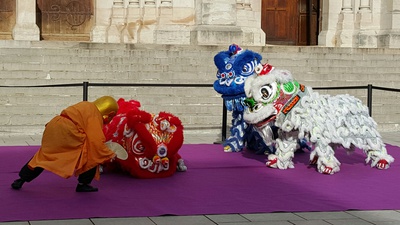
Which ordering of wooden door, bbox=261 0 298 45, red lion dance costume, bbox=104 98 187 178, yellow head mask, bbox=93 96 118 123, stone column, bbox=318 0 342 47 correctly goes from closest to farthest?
yellow head mask, bbox=93 96 118 123, red lion dance costume, bbox=104 98 187 178, stone column, bbox=318 0 342 47, wooden door, bbox=261 0 298 45

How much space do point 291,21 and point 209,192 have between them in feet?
55.9

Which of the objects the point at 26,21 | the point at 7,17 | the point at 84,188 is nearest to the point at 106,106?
the point at 84,188

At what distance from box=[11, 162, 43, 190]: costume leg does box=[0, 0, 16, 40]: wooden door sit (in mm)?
14232

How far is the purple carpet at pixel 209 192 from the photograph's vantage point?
25.3 feet

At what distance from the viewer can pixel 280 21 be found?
81.9ft

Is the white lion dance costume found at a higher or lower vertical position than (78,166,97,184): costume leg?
higher

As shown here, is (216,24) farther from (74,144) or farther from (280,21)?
(74,144)

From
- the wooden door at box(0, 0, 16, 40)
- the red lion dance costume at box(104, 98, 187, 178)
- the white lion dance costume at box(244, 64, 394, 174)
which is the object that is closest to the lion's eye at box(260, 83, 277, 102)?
the white lion dance costume at box(244, 64, 394, 174)

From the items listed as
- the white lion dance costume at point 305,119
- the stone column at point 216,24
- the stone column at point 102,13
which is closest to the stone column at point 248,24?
the stone column at point 216,24

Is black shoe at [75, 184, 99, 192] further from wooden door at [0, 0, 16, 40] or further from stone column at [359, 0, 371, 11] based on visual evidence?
stone column at [359, 0, 371, 11]

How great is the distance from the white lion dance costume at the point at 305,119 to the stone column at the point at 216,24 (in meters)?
10.3

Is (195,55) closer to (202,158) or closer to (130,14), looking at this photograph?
(130,14)

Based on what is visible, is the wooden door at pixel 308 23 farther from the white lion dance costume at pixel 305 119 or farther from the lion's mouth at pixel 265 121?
the lion's mouth at pixel 265 121

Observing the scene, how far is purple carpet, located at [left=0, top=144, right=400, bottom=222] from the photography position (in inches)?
303
